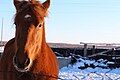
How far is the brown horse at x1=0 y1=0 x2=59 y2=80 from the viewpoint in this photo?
419cm

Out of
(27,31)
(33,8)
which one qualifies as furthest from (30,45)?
(33,8)

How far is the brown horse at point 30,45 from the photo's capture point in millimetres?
4191

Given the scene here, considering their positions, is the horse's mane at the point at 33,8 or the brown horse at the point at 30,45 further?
the horse's mane at the point at 33,8

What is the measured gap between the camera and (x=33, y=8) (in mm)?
4621

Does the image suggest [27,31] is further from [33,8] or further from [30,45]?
[33,8]

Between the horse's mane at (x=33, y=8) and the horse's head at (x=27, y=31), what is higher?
the horse's mane at (x=33, y=8)

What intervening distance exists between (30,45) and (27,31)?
19cm

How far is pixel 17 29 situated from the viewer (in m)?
4.43

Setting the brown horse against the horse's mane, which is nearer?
the brown horse

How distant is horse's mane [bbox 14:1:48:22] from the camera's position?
4.59 metres

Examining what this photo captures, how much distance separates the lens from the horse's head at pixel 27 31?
417cm

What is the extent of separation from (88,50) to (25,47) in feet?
60.2

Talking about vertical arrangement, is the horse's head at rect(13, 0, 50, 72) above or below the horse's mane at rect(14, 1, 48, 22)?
below

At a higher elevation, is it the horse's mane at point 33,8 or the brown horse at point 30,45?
the horse's mane at point 33,8
